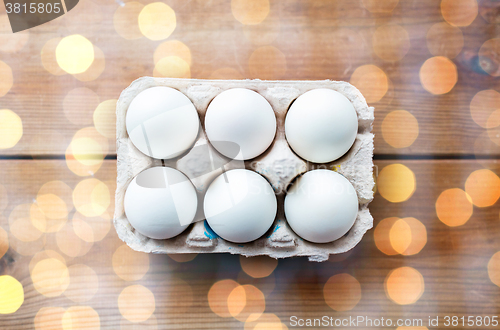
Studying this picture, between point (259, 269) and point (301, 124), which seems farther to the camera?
point (259, 269)

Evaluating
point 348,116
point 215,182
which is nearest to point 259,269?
point 215,182

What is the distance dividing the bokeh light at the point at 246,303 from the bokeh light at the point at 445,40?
631 millimetres

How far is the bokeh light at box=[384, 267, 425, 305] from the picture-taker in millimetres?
573

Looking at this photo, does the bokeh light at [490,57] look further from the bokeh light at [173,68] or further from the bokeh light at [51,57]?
the bokeh light at [51,57]

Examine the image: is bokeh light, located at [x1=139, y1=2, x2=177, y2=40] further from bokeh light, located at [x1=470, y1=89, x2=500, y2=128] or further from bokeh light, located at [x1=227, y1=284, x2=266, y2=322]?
bokeh light, located at [x1=470, y1=89, x2=500, y2=128]

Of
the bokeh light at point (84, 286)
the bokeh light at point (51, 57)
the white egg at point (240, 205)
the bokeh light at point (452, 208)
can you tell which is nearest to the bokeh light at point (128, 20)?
the bokeh light at point (51, 57)

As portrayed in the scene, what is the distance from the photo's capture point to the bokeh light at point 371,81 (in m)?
0.59

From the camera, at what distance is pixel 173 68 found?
590 millimetres

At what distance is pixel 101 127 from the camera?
1.91 feet

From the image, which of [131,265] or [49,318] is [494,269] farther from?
[49,318]

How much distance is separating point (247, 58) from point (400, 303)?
0.60 metres

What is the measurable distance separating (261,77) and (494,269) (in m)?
0.62

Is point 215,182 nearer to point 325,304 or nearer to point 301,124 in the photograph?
point 301,124

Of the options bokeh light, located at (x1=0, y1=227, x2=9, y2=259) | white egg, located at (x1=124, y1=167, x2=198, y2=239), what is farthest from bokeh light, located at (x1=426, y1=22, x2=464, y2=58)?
bokeh light, located at (x1=0, y1=227, x2=9, y2=259)
